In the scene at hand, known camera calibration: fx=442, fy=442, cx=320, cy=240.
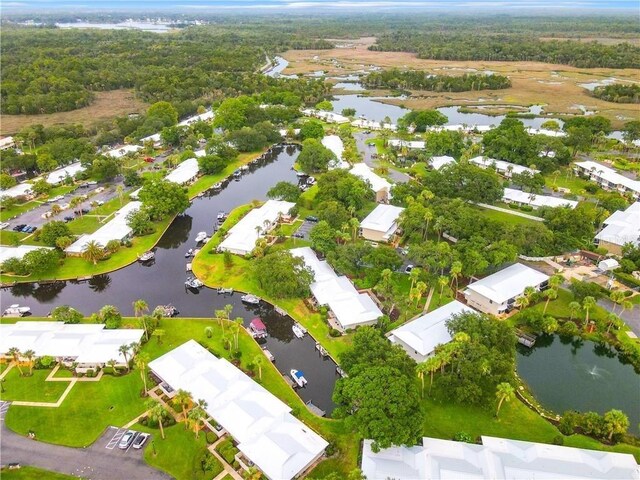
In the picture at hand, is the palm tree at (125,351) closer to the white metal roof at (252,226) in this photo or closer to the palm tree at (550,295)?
the white metal roof at (252,226)

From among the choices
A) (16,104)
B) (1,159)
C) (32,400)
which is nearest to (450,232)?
(32,400)

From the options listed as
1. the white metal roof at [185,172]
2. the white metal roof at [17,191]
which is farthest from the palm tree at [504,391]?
the white metal roof at [17,191]

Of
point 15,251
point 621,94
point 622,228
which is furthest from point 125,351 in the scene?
point 621,94

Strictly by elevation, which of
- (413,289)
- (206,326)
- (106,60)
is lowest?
(206,326)

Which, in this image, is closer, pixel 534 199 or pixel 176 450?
pixel 176 450

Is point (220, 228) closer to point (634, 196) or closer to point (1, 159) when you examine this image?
point (1, 159)

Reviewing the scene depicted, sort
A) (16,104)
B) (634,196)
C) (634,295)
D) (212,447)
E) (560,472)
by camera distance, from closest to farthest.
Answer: (560,472) < (212,447) < (634,295) < (634,196) < (16,104)

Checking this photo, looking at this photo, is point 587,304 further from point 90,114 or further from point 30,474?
point 90,114
